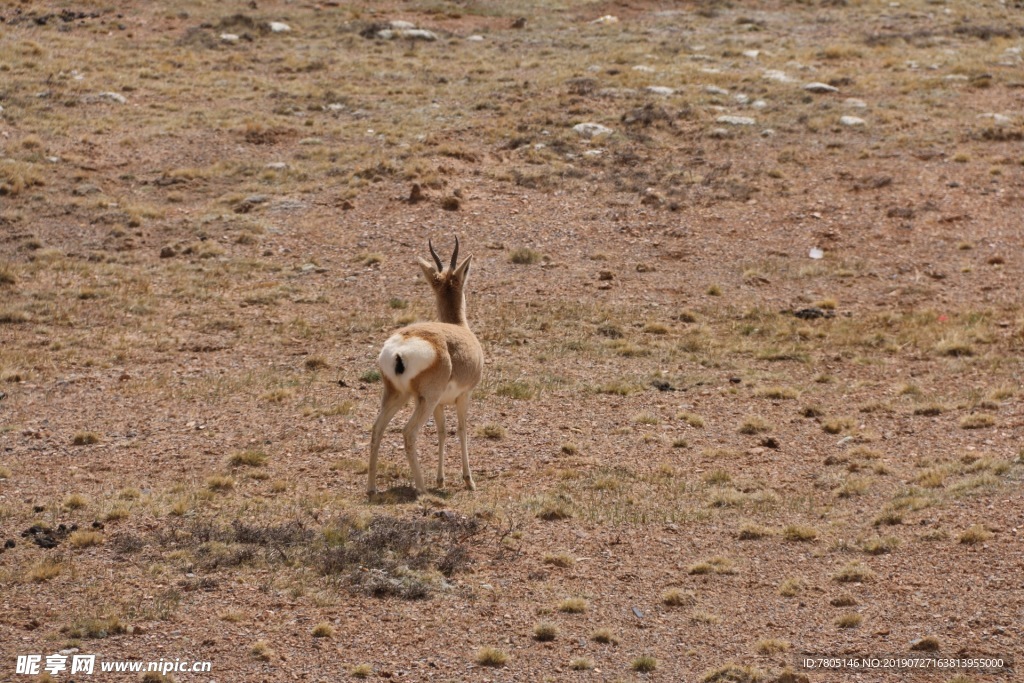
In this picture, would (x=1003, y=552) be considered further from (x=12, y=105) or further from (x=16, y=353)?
(x=12, y=105)

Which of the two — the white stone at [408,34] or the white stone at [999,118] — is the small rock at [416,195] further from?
the white stone at [408,34]

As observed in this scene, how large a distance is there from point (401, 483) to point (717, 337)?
300 inches

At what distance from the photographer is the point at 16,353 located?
17.3 meters

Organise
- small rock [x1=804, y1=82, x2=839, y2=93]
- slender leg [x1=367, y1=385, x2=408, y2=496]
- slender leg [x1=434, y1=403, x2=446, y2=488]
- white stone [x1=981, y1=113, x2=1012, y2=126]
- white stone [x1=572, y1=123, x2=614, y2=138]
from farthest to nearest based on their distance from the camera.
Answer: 1. small rock [x1=804, y1=82, x2=839, y2=93]
2. white stone [x1=981, y1=113, x2=1012, y2=126]
3. white stone [x1=572, y1=123, x2=614, y2=138]
4. slender leg [x1=434, y1=403, x2=446, y2=488]
5. slender leg [x1=367, y1=385, x2=408, y2=496]

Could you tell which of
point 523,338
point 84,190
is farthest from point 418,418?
point 84,190

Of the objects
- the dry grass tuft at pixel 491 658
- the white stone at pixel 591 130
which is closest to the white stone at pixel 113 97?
the white stone at pixel 591 130

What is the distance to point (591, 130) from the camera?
90.0ft

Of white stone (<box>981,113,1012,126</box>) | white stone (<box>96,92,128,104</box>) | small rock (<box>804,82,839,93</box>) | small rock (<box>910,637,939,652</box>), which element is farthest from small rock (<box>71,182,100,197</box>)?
white stone (<box>981,113,1012,126</box>)

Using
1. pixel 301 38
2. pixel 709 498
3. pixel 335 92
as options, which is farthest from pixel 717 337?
pixel 301 38

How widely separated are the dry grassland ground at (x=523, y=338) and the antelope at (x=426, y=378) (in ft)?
1.65

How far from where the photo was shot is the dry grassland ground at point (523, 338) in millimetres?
10047

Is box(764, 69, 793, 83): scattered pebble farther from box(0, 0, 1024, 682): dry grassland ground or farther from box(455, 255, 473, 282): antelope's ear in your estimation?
box(455, 255, 473, 282): antelope's ear

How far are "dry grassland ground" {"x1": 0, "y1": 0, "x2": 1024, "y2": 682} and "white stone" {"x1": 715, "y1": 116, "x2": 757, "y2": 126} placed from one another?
0.08 m

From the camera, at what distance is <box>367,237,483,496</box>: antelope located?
12.0 m
